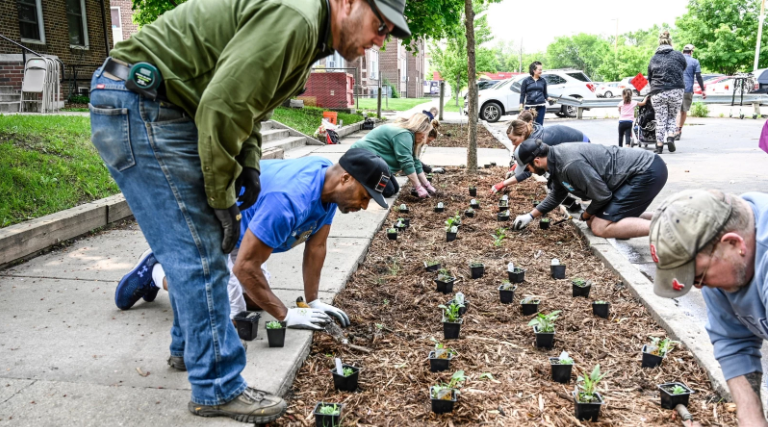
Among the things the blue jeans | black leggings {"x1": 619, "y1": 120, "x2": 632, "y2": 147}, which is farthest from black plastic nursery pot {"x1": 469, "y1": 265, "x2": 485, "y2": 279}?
black leggings {"x1": 619, "y1": 120, "x2": 632, "y2": 147}

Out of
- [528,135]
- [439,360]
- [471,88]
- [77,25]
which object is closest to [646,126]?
[471,88]

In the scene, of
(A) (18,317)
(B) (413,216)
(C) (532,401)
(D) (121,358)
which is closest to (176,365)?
(D) (121,358)

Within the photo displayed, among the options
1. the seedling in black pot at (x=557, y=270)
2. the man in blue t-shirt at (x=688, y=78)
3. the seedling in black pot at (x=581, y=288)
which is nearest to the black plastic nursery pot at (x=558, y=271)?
the seedling in black pot at (x=557, y=270)

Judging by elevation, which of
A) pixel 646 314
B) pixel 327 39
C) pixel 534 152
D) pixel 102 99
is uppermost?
pixel 327 39

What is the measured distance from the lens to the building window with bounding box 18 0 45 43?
49.5ft

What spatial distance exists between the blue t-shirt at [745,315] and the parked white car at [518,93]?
20.7m

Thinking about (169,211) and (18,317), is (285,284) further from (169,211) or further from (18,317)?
(169,211)

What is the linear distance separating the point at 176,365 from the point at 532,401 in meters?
1.79

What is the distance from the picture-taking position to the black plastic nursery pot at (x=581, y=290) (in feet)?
14.4

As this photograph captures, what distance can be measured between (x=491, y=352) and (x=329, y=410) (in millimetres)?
1186

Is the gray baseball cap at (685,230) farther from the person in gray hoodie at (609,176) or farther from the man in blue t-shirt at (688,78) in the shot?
the man in blue t-shirt at (688,78)

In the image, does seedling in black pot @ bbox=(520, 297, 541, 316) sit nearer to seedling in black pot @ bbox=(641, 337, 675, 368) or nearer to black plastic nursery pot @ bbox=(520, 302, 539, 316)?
black plastic nursery pot @ bbox=(520, 302, 539, 316)

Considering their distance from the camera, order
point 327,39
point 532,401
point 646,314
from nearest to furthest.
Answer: point 327,39 → point 532,401 → point 646,314

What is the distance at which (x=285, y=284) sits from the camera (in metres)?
4.48
